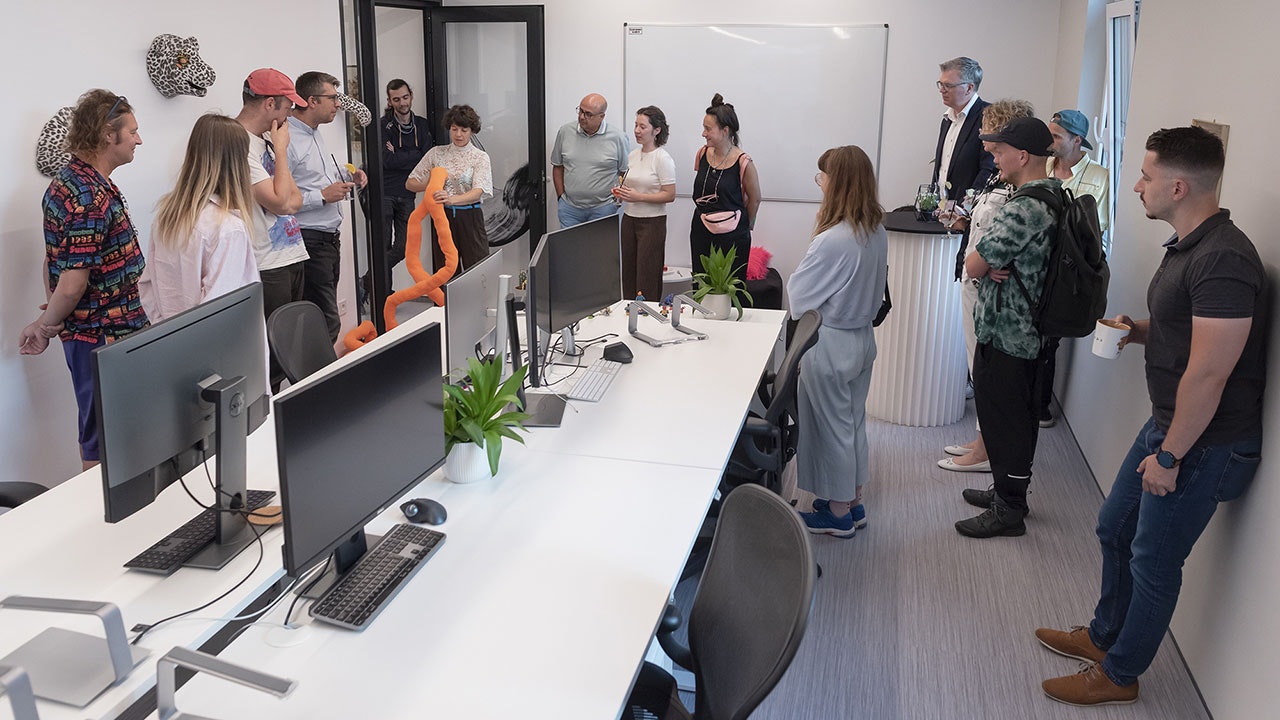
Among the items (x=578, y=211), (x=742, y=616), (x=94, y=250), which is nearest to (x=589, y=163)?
(x=578, y=211)

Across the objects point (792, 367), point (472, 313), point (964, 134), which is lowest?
point (792, 367)

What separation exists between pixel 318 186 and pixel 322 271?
44cm

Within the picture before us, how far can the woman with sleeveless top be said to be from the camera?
586 centimetres

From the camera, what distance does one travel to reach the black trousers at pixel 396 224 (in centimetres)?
709

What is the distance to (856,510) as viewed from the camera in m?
4.06

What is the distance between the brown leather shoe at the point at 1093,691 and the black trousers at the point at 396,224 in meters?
5.29

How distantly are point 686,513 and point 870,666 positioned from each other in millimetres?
1045

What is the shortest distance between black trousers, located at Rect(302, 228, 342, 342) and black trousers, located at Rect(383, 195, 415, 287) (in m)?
1.74

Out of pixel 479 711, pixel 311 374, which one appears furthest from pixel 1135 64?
pixel 479 711

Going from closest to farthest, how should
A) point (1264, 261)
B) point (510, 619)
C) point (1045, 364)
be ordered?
point (510, 619) < point (1264, 261) < point (1045, 364)

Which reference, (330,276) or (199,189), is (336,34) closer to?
(330,276)

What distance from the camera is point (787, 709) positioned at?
9.53 ft

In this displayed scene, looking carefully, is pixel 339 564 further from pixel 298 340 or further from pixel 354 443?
pixel 298 340

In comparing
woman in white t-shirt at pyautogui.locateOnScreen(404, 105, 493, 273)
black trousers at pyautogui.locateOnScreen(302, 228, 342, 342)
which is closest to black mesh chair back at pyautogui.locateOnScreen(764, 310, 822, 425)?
black trousers at pyautogui.locateOnScreen(302, 228, 342, 342)
